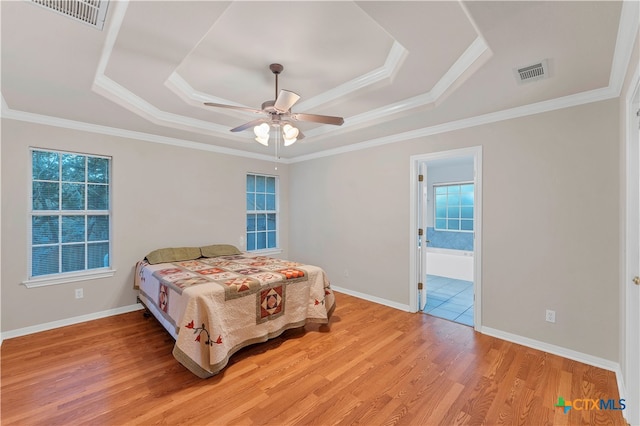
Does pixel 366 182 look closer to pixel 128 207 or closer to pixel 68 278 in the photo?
pixel 128 207

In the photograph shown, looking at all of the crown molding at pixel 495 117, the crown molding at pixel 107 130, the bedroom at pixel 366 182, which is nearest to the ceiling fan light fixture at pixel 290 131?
the bedroom at pixel 366 182

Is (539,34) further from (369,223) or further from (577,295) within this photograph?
(369,223)

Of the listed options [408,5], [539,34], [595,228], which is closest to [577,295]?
[595,228]

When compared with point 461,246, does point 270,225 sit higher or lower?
higher

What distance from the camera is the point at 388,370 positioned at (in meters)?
2.42

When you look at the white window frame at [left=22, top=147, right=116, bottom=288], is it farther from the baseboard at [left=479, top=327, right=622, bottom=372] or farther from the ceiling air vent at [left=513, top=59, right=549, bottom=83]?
the baseboard at [left=479, top=327, right=622, bottom=372]

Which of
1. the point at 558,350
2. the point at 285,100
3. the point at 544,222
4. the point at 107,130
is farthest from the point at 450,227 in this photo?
the point at 107,130

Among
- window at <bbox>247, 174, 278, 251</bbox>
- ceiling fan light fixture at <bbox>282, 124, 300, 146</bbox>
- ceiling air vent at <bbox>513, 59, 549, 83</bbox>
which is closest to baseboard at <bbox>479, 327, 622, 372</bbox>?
ceiling air vent at <bbox>513, 59, 549, 83</bbox>

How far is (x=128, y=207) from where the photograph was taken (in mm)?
3744

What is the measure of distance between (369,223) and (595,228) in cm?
247

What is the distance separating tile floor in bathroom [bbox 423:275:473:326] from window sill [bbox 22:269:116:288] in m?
4.22

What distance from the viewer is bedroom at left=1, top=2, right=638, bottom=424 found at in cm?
226

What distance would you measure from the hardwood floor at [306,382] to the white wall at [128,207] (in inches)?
17.0

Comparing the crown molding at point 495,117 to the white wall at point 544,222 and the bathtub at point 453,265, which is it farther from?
the bathtub at point 453,265
